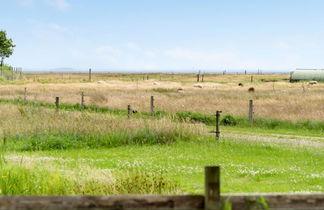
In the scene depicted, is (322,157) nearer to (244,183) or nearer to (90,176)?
(244,183)

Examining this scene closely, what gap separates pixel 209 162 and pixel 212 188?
13525 millimetres

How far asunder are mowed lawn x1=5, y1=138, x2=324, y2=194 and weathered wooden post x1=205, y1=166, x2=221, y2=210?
6208 millimetres

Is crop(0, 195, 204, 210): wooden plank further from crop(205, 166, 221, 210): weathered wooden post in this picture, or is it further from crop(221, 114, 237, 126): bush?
crop(221, 114, 237, 126): bush

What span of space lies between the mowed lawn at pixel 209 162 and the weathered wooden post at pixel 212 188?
6208 millimetres

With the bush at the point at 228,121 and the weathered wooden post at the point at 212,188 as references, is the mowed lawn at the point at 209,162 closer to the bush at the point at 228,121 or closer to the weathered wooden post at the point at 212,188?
the weathered wooden post at the point at 212,188

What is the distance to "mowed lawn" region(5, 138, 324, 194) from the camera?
14070mm

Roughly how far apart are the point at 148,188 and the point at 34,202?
20.8 feet

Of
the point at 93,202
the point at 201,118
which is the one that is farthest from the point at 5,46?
the point at 93,202

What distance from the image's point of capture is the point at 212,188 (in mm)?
5160

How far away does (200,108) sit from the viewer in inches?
1604

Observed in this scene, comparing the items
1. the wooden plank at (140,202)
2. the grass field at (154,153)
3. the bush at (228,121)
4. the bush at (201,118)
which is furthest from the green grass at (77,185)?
the bush at (201,118)

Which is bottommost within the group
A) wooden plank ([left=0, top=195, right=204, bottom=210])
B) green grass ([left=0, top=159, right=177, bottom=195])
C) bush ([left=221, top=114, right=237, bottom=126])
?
bush ([left=221, top=114, right=237, bottom=126])

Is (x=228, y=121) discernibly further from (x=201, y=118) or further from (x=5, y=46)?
(x=5, y=46)

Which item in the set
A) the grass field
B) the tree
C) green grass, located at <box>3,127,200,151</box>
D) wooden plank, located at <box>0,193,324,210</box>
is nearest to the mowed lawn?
the grass field
